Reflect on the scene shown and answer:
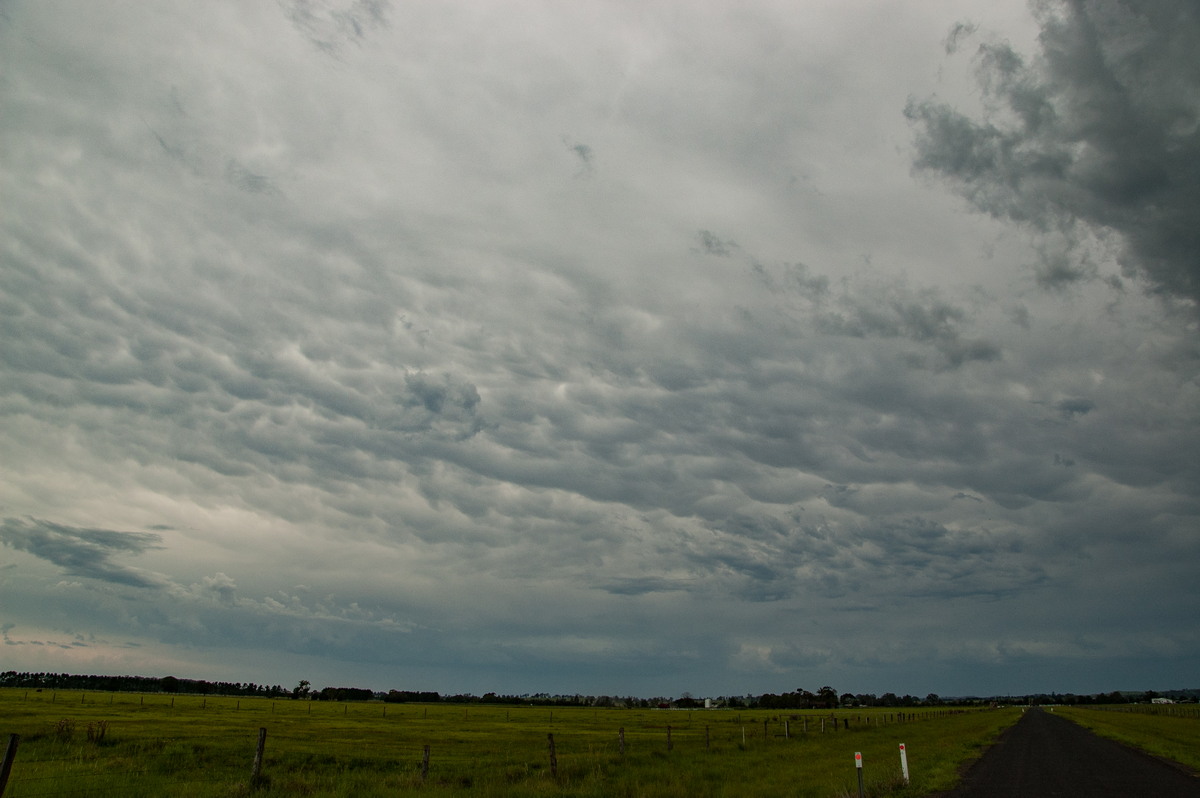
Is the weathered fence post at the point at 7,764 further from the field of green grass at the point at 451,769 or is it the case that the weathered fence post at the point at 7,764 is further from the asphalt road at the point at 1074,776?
the asphalt road at the point at 1074,776

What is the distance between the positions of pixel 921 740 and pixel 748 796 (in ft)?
120

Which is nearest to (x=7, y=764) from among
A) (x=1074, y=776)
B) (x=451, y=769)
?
(x=451, y=769)

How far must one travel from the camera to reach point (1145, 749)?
41.6 metres

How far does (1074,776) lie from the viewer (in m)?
27.4

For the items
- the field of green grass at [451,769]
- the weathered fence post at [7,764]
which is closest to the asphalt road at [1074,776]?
the field of green grass at [451,769]

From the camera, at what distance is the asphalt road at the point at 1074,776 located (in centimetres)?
2272

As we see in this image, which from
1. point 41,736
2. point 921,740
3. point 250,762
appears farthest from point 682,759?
point 41,736

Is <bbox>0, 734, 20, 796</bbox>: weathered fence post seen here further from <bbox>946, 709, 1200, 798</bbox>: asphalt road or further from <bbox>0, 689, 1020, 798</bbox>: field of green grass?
<bbox>946, 709, 1200, 798</bbox>: asphalt road

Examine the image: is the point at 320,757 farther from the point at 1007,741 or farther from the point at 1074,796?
the point at 1007,741

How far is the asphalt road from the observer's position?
22.7 metres

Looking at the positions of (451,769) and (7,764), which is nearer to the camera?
(7,764)

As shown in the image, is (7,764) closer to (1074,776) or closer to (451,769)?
(451,769)

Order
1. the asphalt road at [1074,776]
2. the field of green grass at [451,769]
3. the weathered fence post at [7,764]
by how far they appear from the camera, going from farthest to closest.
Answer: the asphalt road at [1074,776] < the field of green grass at [451,769] < the weathered fence post at [7,764]

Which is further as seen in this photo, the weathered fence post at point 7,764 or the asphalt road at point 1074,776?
the asphalt road at point 1074,776
